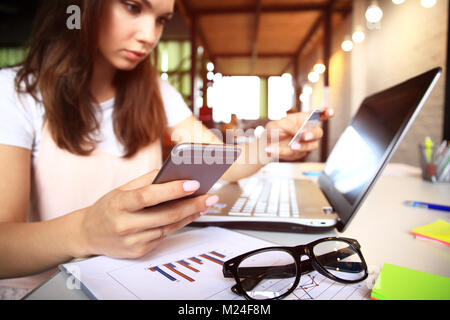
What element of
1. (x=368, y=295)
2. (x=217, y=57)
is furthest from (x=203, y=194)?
(x=217, y=57)

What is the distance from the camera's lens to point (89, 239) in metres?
0.35

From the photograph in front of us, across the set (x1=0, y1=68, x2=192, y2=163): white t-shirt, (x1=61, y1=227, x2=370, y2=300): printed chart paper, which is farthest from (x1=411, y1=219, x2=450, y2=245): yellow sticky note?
(x1=0, y1=68, x2=192, y2=163): white t-shirt

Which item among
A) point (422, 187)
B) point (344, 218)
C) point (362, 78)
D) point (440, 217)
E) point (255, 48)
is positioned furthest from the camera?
point (255, 48)

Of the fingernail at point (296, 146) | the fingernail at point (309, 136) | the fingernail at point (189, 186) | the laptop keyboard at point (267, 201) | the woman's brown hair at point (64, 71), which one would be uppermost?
the woman's brown hair at point (64, 71)

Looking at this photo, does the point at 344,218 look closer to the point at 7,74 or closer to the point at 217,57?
the point at 7,74

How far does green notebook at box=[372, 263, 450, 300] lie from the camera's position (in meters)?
0.27

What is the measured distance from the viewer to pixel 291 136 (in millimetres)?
728

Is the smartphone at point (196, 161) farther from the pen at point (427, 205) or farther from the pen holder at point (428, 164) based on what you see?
the pen holder at point (428, 164)

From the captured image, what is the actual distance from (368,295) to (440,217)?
428 mm

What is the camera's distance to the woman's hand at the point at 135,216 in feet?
0.97

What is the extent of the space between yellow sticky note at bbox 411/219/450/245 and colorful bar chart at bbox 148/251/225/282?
0.36 metres

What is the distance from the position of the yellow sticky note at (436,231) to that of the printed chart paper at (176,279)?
24cm

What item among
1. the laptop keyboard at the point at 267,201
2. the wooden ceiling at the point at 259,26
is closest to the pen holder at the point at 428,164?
the laptop keyboard at the point at 267,201

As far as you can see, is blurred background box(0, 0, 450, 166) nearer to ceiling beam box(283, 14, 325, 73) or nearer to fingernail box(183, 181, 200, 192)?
ceiling beam box(283, 14, 325, 73)
